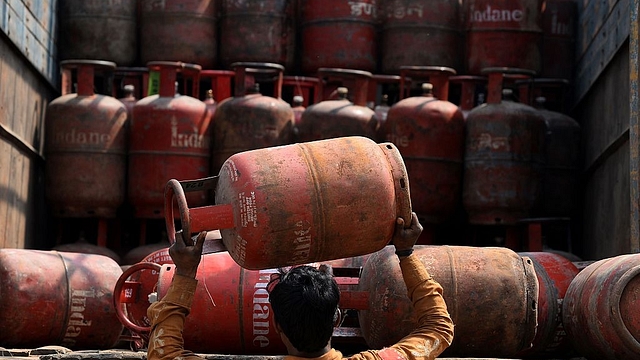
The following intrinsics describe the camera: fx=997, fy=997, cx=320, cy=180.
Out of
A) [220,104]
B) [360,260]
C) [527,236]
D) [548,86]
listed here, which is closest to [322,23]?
[220,104]

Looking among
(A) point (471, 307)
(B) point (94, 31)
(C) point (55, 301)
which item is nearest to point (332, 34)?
(B) point (94, 31)

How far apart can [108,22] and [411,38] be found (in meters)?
2.84

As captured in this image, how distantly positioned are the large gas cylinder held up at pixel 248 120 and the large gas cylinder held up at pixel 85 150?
0.85 metres

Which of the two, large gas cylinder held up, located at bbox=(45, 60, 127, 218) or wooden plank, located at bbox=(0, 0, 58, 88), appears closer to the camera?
wooden plank, located at bbox=(0, 0, 58, 88)

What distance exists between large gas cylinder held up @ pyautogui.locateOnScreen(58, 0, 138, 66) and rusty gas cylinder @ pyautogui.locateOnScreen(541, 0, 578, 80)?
3959mm

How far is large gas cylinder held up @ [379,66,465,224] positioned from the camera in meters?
8.03

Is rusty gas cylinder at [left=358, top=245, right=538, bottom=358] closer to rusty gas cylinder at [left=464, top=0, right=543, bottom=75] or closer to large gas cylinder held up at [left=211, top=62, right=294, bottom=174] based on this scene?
large gas cylinder held up at [left=211, top=62, right=294, bottom=174]

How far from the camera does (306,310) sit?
2.92 m

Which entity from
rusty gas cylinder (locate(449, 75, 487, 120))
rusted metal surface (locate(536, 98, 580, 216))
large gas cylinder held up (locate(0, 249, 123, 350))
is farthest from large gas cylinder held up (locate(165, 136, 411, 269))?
rusted metal surface (locate(536, 98, 580, 216))

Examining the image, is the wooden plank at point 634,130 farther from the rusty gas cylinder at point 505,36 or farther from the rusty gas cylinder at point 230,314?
the rusty gas cylinder at point 505,36

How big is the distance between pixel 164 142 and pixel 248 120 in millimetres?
734

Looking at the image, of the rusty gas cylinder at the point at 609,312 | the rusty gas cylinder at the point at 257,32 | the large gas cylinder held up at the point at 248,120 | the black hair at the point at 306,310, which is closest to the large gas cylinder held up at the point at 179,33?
the rusty gas cylinder at the point at 257,32

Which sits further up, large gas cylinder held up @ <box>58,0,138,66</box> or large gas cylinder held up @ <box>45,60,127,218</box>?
large gas cylinder held up @ <box>58,0,138,66</box>

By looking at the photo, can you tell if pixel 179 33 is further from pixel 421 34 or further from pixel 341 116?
pixel 421 34
